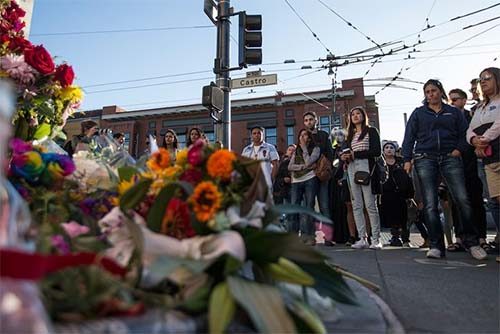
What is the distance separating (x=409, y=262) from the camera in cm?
269

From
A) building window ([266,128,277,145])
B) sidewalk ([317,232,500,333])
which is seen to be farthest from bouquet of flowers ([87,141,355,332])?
building window ([266,128,277,145])

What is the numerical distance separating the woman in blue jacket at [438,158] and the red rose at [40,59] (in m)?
2.77

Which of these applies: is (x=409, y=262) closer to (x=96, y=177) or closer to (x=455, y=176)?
(x=455, y=176)

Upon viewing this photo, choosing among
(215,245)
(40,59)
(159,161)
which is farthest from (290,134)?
(215,245)

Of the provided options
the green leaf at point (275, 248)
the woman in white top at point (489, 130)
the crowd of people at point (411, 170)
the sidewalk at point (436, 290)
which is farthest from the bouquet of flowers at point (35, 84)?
the woman in white top at point (489, 130)

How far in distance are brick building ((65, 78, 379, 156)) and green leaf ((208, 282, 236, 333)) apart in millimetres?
21925

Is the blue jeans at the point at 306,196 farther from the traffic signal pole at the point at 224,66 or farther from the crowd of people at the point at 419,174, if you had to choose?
the traffic signal pole at the point at 224,66

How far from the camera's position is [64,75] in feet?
5.85

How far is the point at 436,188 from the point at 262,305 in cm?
272

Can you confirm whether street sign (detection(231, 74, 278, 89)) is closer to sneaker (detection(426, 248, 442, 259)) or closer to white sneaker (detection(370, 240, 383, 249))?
white sneaker (detection(370, 240, 383, 249))

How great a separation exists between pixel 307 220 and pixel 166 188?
Result: 11.3 feet

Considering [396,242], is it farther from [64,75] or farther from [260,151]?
[64,75]

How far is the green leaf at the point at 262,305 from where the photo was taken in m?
0.77

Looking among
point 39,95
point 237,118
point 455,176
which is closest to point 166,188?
point 39,95
